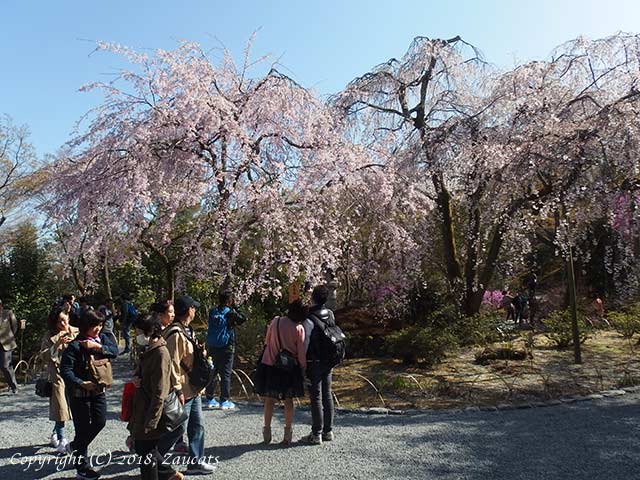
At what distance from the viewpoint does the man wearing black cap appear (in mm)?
3756

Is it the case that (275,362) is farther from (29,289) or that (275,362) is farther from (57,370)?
(29,289)

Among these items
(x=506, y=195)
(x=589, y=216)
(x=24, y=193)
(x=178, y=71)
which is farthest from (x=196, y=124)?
(x=24, y=193)

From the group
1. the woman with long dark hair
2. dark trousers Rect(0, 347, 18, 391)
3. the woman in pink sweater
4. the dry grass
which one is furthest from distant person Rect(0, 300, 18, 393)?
the woman with long dark hair

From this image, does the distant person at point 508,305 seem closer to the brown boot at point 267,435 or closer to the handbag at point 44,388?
the brown boot at point 267,435

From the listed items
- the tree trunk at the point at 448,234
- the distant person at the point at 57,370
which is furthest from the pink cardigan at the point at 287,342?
the tree trunk at the point at 448,234

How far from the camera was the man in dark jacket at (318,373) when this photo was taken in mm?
4738

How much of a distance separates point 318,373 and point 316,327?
41 centimetres

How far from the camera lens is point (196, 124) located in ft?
24.0

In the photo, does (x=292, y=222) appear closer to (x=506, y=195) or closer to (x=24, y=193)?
(x=506, y=195)

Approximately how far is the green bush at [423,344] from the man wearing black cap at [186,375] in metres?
4.82

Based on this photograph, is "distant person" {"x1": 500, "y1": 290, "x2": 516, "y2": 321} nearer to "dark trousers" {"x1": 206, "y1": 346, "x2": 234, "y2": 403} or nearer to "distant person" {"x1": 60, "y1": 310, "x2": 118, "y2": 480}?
"dark trousers" {"x1": 206, "y1": 346, "x2": 234, "y2": 403}

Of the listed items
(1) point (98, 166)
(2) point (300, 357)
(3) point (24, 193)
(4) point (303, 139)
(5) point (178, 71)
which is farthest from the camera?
(3) point (24, 193)

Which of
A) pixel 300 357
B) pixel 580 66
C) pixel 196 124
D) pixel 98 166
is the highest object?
pixel 580 66

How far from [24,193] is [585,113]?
66.1ft
